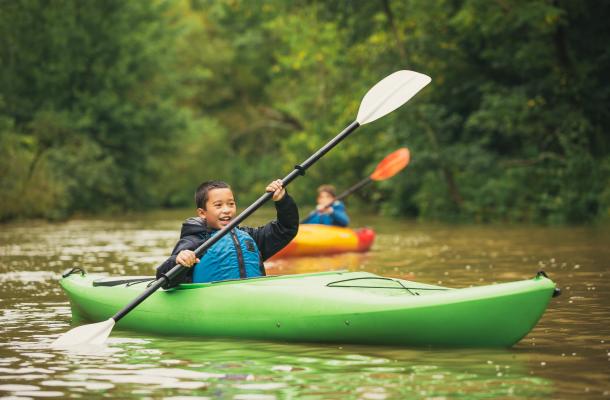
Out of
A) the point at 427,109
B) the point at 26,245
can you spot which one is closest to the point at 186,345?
the point at 26,245

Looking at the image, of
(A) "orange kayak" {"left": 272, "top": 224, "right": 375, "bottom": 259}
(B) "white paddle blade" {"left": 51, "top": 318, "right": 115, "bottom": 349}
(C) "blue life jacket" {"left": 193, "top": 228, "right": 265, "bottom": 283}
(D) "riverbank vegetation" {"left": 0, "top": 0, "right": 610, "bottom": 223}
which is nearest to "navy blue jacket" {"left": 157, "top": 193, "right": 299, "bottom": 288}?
(C) "blue life jacket" {"left": 193, "top": 228, "right": 265, "bottom": 283}

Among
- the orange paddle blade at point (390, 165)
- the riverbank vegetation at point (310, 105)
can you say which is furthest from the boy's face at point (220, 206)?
the riverbank vegetation at point (310, 105)

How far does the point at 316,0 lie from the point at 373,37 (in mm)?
1554

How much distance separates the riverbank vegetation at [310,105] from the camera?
19.9 metres

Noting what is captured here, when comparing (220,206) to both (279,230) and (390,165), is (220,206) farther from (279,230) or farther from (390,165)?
(390,165)

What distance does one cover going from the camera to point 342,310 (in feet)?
19.9

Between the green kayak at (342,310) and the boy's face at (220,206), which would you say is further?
the boy's face at (220,206)

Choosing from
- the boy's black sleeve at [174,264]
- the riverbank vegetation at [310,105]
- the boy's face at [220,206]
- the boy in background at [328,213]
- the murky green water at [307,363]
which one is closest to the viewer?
the murky green water at [307,363]

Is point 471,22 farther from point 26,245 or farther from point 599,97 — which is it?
point 26,245

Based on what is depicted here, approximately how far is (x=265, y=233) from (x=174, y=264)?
0.66m

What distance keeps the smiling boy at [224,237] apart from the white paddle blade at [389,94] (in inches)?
48.4

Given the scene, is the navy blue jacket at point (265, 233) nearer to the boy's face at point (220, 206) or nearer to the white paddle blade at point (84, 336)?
the boy's face at point (220, 206)

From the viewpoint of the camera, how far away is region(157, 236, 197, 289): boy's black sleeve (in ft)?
21.7

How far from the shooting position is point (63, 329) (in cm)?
720
